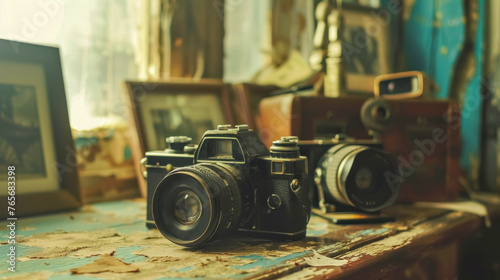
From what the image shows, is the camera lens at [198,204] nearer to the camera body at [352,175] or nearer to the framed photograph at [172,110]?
the camera body at [352,175]

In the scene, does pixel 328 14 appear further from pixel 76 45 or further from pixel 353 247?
pixel 353 247

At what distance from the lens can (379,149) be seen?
1061mm

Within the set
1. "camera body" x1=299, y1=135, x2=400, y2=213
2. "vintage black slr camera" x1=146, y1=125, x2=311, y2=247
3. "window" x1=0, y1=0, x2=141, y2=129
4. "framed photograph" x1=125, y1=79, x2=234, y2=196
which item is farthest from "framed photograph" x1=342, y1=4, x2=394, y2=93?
"vintage black slr camera" x1=146, y1=125, x2=311, y2=247

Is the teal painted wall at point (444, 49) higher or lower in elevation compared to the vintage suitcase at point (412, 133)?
higher

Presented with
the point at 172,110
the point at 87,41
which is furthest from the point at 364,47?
the point at 87,41

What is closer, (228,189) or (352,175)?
(228,189)

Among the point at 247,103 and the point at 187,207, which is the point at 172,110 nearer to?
the point at 247,103

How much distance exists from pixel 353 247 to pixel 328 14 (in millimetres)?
899

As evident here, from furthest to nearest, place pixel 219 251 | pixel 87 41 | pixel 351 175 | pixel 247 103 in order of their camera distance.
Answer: pixel 247 103 → pixel 87 41 → pixel 351 175 → pixel 219 251

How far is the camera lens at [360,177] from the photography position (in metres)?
A: 0.96

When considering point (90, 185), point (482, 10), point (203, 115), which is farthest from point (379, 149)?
point (482, 10)

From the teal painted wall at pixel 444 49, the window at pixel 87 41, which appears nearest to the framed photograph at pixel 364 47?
the teal painted wall at pixel 444 49

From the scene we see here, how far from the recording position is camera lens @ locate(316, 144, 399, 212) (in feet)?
3.14

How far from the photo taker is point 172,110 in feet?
4.24
